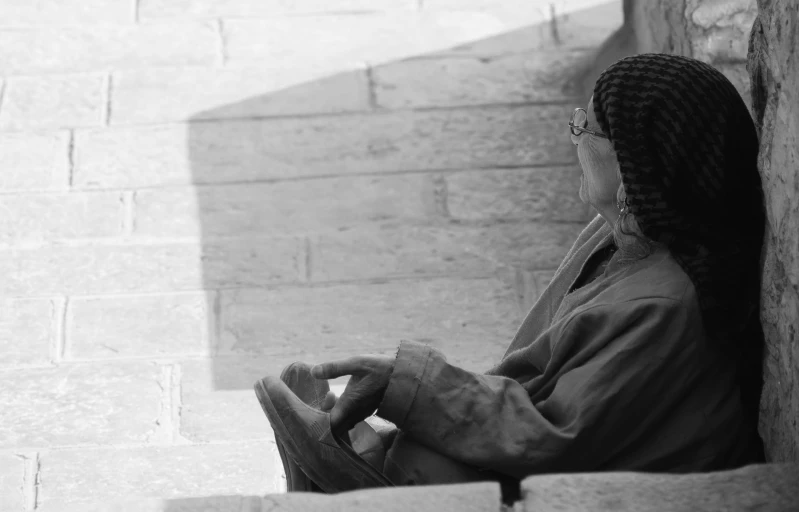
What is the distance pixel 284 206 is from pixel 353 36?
116 cm

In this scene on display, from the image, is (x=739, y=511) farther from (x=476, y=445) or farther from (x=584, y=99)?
(x=584, y=99)

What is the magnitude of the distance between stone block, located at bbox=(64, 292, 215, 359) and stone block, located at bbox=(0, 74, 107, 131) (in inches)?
44.2

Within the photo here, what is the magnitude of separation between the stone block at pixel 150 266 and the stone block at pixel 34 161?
1.29 feet

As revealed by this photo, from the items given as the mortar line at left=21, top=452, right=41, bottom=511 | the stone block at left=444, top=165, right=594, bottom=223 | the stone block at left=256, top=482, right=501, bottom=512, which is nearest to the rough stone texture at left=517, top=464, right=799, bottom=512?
the stone block at left=256, top=482, right=501, bottom=512

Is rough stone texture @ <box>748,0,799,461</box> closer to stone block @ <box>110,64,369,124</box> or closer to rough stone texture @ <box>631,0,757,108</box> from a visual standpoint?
rough stone texture @ <box>631,0,757,108</box>

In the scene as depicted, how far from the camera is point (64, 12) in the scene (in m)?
6.00

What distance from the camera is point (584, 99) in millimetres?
5598

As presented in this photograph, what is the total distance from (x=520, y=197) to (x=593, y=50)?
3.39 feet

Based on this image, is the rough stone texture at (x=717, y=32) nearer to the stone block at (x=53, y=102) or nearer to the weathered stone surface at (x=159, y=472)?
the weathered stone surface at (x=159, y=472)

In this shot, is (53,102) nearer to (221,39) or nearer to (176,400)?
(221,39)

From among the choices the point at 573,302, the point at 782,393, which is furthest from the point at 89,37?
the point at 782,393

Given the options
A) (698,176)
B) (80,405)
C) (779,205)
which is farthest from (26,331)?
(779,205)

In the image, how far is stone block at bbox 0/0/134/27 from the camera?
5.94 meters

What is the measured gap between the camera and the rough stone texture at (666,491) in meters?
2.01
